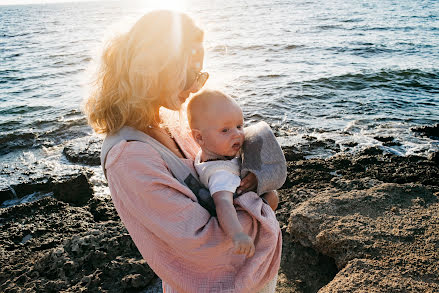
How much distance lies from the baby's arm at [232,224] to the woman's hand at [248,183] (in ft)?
0.55

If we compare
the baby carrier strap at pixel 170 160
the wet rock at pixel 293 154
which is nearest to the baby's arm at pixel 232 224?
the baby carrier strap at pixel 170 160

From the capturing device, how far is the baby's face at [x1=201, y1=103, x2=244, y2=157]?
2.05m

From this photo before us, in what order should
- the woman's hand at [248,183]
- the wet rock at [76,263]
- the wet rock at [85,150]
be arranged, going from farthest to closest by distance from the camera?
1. the wet rock at [85,150]
2. the wet rock at [76,263]
3. the woman's hand at [248,183]

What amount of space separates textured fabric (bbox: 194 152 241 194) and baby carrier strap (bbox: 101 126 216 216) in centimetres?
6

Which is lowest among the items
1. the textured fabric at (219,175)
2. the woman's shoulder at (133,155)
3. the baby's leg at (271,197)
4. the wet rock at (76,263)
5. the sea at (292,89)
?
the sea at (292,89)

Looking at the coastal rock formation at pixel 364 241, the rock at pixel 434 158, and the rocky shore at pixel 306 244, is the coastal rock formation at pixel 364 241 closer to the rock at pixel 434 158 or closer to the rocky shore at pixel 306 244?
the rocky shore at pixel 306 244

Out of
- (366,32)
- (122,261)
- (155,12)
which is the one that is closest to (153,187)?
(155,12)

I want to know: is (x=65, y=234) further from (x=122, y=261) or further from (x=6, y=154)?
(x=6, y=154)

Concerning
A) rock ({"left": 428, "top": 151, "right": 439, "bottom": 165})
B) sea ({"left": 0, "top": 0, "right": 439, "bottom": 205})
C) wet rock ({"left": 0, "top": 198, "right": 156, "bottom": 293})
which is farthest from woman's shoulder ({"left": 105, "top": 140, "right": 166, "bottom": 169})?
rock ({"left": 428, "top": 151, "right": 439, "bottom": 165})

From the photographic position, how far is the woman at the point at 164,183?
1631mm

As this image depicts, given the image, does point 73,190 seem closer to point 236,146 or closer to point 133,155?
point 236,146

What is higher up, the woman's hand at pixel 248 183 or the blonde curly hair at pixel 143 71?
the blonde curly hair at pixel 143 71

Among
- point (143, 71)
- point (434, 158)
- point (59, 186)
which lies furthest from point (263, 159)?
point (434, 158)

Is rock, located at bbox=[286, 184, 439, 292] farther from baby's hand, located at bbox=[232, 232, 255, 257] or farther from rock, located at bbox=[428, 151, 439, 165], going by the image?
rock, located at bbox=[428, 151, 439, 165]
